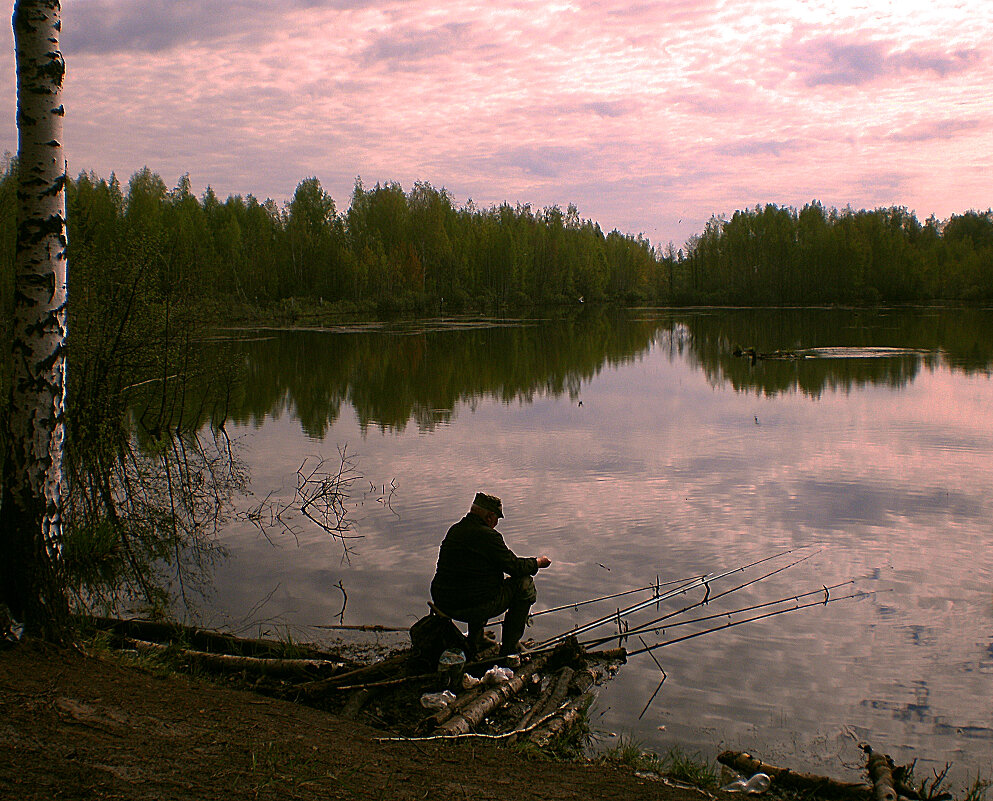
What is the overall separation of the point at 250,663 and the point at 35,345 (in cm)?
273

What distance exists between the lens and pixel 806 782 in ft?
16.7

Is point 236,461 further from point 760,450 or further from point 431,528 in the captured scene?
point 760,450

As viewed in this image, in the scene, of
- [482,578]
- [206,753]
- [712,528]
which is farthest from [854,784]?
[712,528]

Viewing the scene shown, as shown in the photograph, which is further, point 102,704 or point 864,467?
point 864,467

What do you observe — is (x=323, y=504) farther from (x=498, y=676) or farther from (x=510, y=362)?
(x=510, y=362)

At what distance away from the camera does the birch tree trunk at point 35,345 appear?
557 centimetres

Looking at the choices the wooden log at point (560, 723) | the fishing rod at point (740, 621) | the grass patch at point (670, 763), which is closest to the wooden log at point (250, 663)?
the wooden log at point (560, 723)

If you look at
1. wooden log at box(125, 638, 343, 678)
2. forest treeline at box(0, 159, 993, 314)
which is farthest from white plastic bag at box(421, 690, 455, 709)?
forest treeline at box(0, 159, 993, 314)

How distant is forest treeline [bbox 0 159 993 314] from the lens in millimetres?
91000

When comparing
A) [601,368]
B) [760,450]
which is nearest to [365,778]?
[760,450]

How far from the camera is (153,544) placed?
10578 millimetres

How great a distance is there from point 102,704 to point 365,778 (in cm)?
162

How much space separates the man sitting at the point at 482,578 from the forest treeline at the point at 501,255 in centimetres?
6872

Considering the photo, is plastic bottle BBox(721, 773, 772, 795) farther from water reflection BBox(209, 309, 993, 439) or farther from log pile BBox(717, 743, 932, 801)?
water reflection BBox(209, 309, 993, 439)
